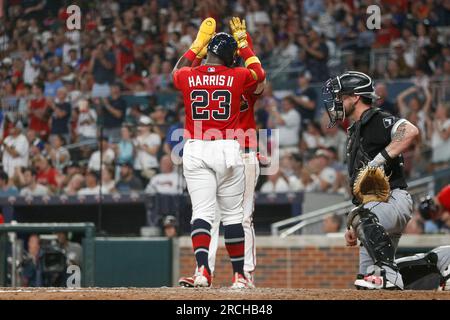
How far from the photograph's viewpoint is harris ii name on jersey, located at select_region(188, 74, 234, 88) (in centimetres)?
866

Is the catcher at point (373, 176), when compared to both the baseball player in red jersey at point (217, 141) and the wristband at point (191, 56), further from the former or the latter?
the wristband at point (191, 56)

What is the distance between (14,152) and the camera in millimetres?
14211

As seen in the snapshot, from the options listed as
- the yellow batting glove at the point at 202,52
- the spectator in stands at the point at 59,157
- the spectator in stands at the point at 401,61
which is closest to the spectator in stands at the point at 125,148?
the spectator in stands at the point at 59,157

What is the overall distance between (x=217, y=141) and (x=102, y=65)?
9.31 m

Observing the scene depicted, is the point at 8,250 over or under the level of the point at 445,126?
under

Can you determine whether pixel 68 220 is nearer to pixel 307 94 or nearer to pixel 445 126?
pixel 307 94

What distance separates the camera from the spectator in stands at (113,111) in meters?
15.1

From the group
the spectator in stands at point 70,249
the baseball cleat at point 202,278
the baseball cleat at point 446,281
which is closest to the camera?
the baseball cleat at point 446,281

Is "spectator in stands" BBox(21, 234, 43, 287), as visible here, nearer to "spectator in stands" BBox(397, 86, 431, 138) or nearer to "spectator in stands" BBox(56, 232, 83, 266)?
"spectator in stands" BBox(56, 232, 83, 266)

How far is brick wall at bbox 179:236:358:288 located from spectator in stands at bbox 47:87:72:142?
11.9 ft

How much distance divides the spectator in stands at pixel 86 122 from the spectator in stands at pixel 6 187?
1.24 m

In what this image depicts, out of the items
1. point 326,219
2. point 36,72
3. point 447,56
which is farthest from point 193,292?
point 36,72

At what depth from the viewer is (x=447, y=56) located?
53.1 ft
